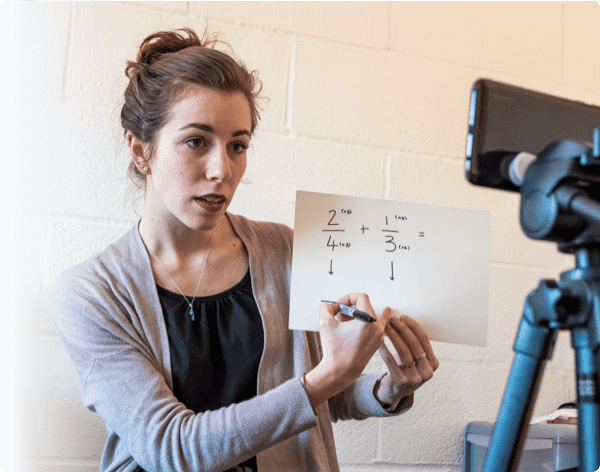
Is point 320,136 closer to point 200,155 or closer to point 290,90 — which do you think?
point 290,90

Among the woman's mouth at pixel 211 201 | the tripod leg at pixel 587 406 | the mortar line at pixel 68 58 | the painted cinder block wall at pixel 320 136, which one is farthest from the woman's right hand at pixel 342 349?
the mortar line at pixel 68 58

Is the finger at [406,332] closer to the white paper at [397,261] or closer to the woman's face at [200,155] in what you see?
the white paper at [397,261]

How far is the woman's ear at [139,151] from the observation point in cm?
105

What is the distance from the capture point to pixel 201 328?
1.02m

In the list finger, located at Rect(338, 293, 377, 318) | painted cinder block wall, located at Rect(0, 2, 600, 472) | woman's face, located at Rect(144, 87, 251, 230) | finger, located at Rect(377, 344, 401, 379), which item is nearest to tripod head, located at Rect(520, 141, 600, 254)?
finger, located at Rect(338, 293, 377, 318)

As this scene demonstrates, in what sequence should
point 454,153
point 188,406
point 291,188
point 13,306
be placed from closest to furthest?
point 188,406 < point 13,306 < point 291,188 < point 454,153

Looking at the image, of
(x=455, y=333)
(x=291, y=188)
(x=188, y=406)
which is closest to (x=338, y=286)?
(x=455, y=333)

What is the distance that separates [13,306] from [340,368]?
2.59 ft

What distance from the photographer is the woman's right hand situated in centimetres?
85

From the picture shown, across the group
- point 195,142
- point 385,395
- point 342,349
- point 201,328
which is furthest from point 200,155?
point 385,395

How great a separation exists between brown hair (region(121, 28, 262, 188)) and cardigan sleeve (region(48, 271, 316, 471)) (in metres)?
0.32

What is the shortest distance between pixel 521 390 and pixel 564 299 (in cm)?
10

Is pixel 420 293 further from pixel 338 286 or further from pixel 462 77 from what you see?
pixel 462 77

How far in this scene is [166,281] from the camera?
1.06 metres
